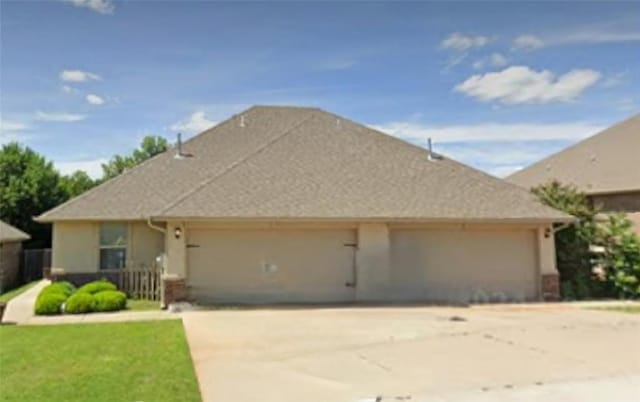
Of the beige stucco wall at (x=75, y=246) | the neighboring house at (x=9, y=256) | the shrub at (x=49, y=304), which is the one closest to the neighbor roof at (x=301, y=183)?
the beige stucco wall at (x=75, y=246)

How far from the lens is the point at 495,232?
1600cm

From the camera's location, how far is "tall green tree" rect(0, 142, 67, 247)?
93.0ft

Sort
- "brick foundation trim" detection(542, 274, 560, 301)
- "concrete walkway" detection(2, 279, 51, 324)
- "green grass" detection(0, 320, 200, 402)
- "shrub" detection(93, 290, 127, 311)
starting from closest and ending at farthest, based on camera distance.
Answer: "green grass" detection(0, 320, 200, 402)
"concrete walkway" detection(2, 279, 51, 324)
"shrub" detection(93, 290, 127, 311)
"brick foundation trim" detection(542, 274, 560, 301)

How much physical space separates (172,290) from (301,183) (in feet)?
15.6

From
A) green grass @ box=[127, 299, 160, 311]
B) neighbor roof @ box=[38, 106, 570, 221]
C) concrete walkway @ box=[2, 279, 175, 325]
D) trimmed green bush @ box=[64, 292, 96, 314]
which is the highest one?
neighbor roof @ box=[38, 106, 570, 221]

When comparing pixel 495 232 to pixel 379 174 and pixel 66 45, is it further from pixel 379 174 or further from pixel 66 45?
pixel 66 45

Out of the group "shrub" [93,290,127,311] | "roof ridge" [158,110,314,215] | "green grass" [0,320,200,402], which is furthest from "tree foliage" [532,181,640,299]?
→ "shrub" [93,290,127,311]

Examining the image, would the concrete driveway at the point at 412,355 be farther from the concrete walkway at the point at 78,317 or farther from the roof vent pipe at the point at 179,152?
the roof vent pipe at the point at 179,152

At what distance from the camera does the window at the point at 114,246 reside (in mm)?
16781

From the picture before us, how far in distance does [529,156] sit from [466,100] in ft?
39.8

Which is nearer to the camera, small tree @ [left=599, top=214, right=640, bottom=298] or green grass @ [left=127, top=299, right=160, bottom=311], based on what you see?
green grass @ [left=127, top=299, right=160, bottom=311]

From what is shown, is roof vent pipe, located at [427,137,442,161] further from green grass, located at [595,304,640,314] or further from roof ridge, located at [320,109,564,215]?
green grass, located at [595,304,640,314]

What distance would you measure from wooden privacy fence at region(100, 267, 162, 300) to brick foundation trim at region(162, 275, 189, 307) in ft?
3.89

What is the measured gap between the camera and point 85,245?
1662 cm
